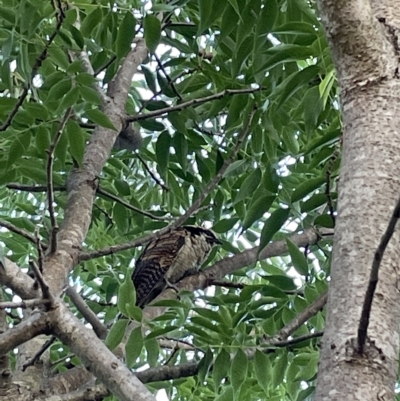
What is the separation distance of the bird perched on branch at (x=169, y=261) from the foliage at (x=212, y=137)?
0.39m

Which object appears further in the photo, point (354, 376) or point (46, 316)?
point (46, 316)

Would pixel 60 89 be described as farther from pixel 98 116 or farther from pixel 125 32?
pixel 125 32

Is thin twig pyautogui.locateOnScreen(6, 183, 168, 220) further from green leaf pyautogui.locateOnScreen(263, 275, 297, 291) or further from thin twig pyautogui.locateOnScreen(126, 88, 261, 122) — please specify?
green leaf pyautogui.locateOnScreen(263, 275, 297, 291)

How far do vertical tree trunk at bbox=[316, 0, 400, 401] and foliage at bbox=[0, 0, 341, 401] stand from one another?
0.80 ft

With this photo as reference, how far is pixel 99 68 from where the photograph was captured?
229 cm

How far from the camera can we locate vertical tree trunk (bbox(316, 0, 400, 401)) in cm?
92

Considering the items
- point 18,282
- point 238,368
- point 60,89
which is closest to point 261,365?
point 238,368

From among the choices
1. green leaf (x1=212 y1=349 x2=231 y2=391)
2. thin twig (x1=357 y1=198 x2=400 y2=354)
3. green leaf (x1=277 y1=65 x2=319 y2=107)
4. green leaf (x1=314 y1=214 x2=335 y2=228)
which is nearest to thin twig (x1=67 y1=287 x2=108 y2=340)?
green leaf (x1=212 y1=349 x2=231 y2=391)

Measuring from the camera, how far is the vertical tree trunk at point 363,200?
3.01 ft

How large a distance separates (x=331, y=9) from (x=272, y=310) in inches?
39.5

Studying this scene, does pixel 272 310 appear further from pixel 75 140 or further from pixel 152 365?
pixel 75 140

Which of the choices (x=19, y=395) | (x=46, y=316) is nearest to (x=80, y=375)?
(x=19, y=395)

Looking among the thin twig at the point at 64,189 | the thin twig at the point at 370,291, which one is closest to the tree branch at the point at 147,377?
the thin twig at the point at 64,189

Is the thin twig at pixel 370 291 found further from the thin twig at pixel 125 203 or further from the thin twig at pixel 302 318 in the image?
the thin twig at pixel 125 203
